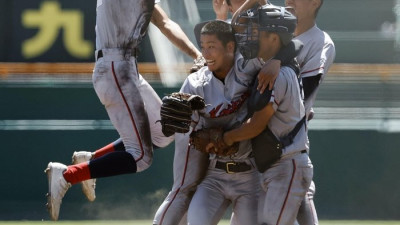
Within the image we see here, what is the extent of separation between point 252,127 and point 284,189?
0.34m

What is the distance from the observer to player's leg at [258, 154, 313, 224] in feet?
17.0

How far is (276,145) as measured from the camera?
17.0ft

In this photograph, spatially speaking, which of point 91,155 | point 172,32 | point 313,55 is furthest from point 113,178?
point 313,55

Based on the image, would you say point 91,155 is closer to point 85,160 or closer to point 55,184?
point 85,160

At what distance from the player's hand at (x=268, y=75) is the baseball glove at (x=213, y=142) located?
303mm

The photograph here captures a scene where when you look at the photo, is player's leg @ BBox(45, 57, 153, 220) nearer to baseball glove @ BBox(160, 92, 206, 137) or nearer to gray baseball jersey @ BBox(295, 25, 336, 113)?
baseball glove @ BBox(160, 92, 206, 137)

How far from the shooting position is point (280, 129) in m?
5.23

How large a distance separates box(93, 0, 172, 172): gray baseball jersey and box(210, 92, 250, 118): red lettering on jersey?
0.73m

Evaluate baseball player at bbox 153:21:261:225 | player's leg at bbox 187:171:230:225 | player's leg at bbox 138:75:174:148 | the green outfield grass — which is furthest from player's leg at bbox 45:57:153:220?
the green outfield grass

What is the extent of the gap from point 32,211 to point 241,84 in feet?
12.4

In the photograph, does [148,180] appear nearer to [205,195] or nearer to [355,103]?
[355,103]

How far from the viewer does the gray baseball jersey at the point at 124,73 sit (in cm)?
593

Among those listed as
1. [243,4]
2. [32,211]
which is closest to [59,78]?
[32,211]

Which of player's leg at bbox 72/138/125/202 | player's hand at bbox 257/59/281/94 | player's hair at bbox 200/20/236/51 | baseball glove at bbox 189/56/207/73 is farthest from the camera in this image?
player's leg at bbox 72/138/125/202
